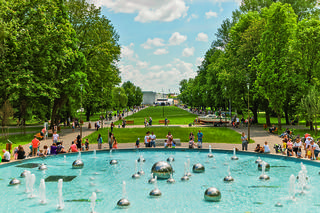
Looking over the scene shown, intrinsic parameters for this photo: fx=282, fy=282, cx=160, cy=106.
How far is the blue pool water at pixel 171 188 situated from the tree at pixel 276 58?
18.8m

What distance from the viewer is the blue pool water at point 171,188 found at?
39.2 ft

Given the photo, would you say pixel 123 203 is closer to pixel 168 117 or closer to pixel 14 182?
pixel 14 182

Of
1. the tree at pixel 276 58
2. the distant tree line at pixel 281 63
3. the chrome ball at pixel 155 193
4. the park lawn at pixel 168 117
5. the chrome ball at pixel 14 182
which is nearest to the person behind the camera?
the chrome ball at pixel 155 193

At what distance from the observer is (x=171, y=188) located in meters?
14.5

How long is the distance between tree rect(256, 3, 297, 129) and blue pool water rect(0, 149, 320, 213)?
61.7ft

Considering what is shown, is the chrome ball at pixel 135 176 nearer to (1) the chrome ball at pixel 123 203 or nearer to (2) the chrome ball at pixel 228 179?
(1) the chrome ball at pixel 123 203

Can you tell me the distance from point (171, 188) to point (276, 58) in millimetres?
30931

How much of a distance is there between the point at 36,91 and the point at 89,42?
1333cm

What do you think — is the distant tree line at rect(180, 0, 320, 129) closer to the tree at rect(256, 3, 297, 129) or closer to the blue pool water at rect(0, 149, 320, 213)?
the tree at rect(256, 3, 297, 129)

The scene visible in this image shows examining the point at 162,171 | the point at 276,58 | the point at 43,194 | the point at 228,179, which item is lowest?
the point at 228,179

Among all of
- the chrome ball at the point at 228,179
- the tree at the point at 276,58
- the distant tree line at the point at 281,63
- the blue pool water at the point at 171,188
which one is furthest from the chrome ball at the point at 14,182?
the tree at the point at 276,58

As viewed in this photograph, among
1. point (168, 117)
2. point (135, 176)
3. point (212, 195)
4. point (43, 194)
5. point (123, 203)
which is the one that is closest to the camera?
point (123, 203)

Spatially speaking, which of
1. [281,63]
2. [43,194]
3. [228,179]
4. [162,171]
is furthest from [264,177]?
[281,63]

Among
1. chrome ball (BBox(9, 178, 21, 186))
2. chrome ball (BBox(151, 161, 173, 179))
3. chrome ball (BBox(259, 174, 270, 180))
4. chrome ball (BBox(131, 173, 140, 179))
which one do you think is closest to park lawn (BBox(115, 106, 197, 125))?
chrome ball (BBox(131, 173, 140, 179))
